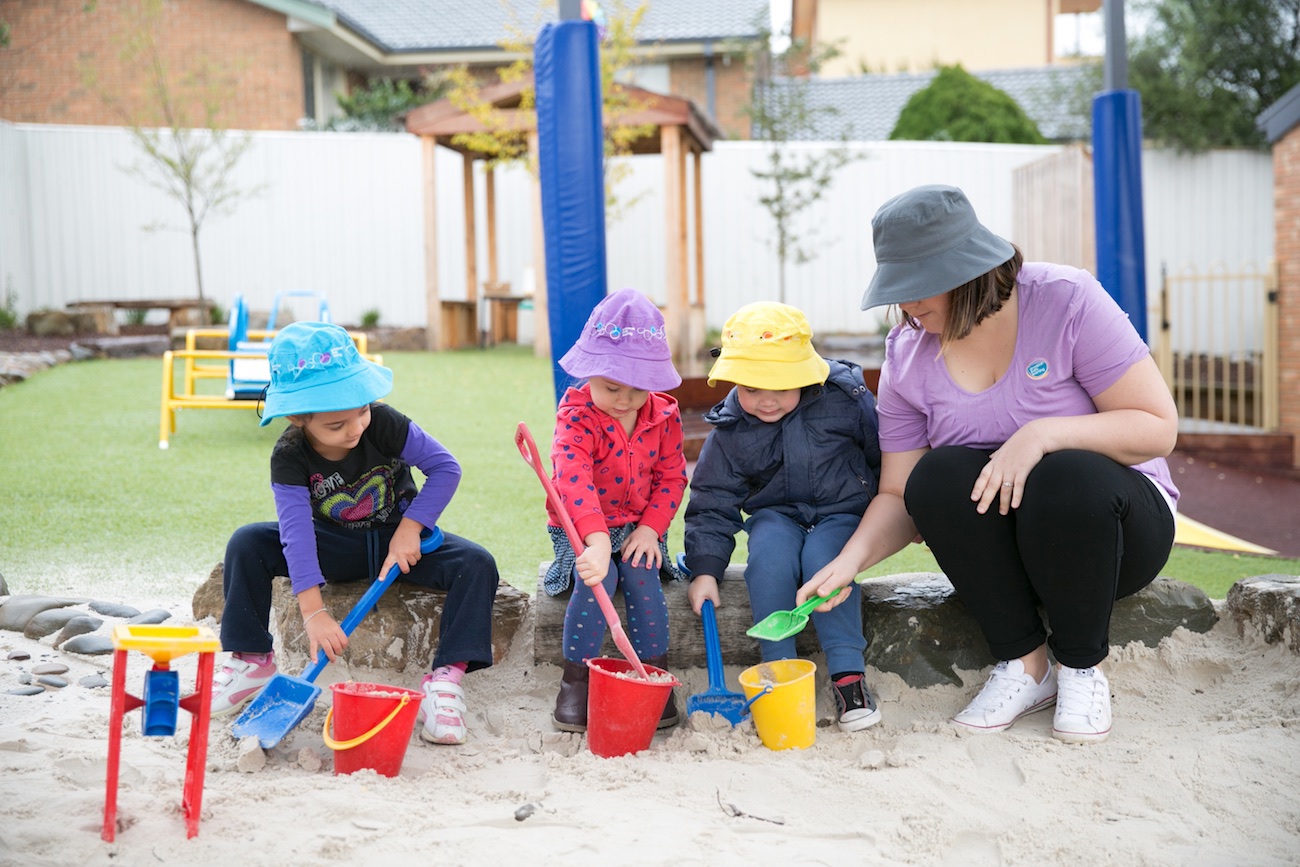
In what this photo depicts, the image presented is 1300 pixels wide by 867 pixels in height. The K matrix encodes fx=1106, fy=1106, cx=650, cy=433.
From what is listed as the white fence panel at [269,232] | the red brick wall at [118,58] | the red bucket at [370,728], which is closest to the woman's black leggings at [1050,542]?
the red bucket at [370,728]

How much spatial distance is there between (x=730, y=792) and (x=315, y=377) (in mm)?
1207

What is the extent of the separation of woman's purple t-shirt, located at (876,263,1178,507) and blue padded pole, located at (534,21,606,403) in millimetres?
1420

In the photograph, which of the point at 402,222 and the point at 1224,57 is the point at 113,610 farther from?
the point at 1224,57

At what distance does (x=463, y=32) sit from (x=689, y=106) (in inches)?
361

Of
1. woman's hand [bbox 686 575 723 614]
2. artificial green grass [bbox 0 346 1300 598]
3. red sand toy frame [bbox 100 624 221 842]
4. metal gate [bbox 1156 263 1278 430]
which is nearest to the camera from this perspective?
red sand toy frame [bbox 100 624 221 842]

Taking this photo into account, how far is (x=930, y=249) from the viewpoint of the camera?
2.19m

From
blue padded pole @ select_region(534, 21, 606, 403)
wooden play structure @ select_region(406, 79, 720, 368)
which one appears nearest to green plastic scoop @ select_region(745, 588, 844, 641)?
blue padded pole @ select_region(534, 21, 606, 403)

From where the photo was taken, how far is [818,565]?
2.39m

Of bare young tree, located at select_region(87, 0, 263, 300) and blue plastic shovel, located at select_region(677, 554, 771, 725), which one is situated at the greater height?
bare young tree, located at select_region(87, 0, 263, 300)

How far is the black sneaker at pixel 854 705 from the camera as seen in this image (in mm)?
2283

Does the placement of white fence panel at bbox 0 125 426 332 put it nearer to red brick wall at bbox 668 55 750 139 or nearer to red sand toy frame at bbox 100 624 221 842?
red brick wall at bbox 668 55 750 139

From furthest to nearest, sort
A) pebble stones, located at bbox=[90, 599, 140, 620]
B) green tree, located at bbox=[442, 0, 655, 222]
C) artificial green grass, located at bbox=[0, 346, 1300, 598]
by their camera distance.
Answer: green tree, located at bbox=[442, 0, 655, 222] → artificial green grass, located at bbox=[0, 346, 1300, 598] → pebble stones, located at bbox=[90, 599, 140, 620]

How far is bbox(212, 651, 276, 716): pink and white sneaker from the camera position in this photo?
7.75 feet

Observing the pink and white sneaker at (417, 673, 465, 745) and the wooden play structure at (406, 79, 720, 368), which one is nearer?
the pink and white sneaker at (417, 673, 465, 745)
